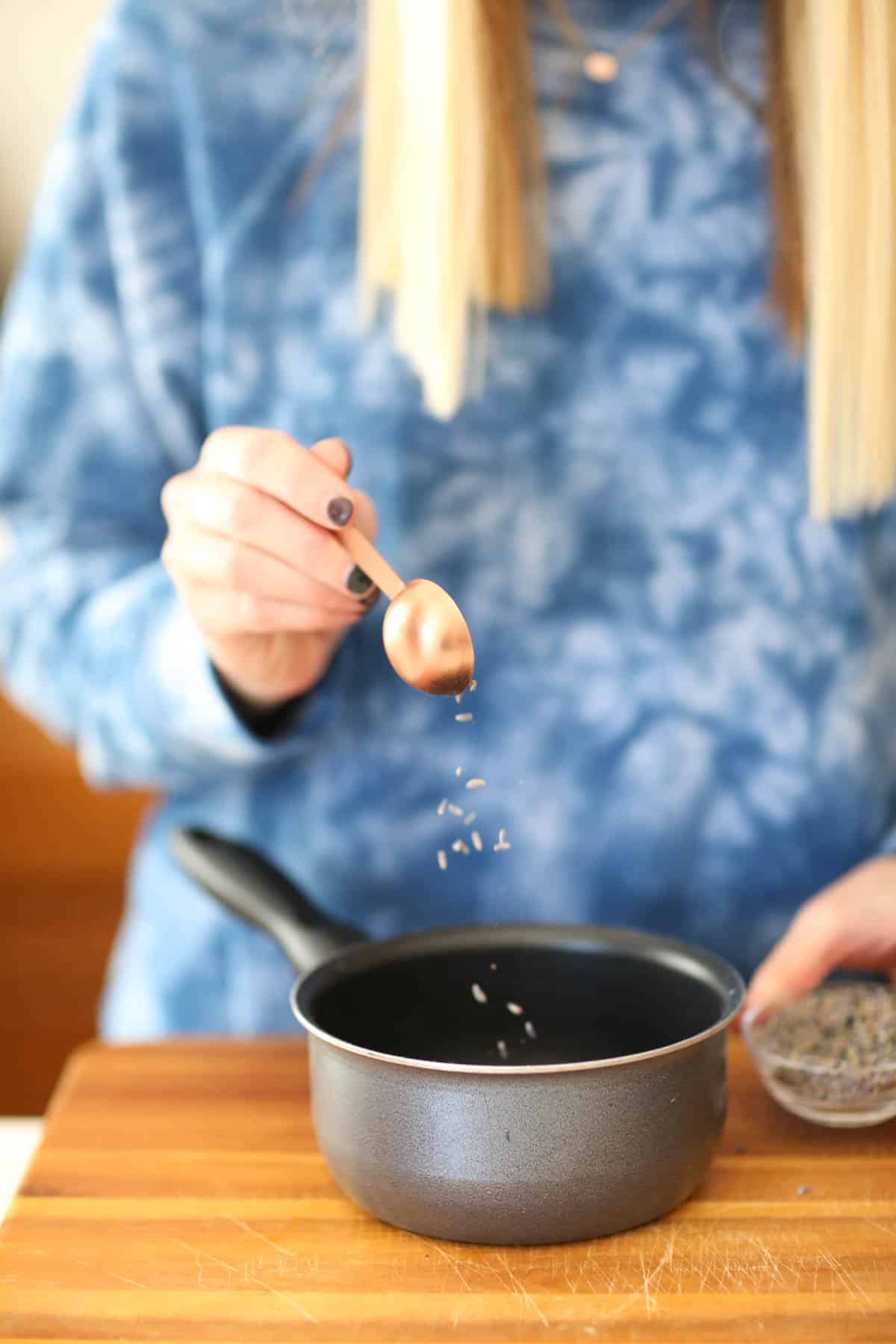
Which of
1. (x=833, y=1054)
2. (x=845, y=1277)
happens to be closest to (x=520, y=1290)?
(x=845, y=1277)

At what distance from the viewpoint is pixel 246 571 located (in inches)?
25.4

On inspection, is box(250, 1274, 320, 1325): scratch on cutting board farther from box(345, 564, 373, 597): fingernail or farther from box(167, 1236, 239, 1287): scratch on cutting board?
box(345, 564, 373, 597): fingernail

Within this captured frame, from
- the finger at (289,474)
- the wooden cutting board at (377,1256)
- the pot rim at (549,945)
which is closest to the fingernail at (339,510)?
the finger at (289,474)

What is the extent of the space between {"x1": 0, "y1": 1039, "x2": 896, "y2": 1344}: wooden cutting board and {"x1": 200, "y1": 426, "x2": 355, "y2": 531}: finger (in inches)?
12.5

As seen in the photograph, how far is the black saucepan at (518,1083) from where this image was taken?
54 cm

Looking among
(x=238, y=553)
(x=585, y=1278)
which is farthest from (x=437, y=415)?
(x=585, y=1278)

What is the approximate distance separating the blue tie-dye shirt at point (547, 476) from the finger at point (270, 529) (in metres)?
0.25

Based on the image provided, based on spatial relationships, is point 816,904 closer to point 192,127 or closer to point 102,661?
point 102,661

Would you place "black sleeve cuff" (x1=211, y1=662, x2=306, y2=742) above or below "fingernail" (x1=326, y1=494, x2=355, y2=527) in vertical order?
below

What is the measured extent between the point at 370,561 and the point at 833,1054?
0.36 m

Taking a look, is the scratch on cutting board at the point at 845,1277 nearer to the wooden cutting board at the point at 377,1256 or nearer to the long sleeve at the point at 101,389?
the wooden cutting board at the point at 377,1256

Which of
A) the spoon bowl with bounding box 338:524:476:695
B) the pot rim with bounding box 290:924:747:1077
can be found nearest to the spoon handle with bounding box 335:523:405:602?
the spoon bowl with bounding box 338:524:476:695

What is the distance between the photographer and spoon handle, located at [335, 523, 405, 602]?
23.7 inches

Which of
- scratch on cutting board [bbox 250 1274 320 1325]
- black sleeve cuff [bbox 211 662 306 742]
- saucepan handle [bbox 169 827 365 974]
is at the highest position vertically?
black sleeve cuff [bbox 211 662 306 742]
